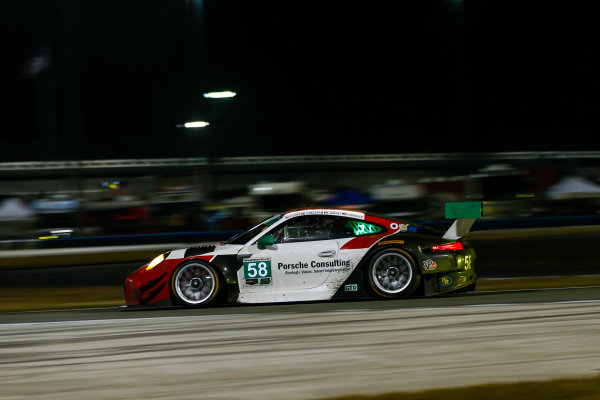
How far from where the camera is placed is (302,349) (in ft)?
16.9

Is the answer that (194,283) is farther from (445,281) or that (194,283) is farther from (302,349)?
(302,349)

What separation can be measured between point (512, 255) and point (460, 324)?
301 inches

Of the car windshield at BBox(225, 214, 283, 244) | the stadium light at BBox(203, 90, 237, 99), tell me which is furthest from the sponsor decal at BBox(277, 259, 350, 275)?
the stadium light at BBox(203, 90, 237, 99)

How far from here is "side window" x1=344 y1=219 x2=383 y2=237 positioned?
7909mm

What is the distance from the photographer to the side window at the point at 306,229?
26.1ft

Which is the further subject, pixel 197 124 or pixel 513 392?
pixel 197 124

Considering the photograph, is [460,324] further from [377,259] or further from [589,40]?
[589,40]

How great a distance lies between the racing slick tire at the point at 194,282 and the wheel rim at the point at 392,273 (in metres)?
1.67

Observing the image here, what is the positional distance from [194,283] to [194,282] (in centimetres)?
1

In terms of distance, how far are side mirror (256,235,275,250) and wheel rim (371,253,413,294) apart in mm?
1107

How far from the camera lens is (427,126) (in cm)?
3559

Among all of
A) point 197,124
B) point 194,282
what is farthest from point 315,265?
point 197,124

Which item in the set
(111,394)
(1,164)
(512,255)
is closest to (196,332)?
(111,394)

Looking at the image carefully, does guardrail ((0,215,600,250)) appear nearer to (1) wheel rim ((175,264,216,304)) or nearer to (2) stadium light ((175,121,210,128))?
(2) stadium light ((175,121,210,128))
